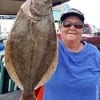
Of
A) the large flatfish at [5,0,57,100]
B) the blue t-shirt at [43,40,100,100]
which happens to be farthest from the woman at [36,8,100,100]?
the large flatfish at [5,0,57,100]

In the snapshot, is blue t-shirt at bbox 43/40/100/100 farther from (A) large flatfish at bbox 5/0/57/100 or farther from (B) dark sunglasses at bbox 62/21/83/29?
(A) large flatfish at bbox 5/0/57/100

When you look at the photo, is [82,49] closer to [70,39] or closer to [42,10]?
[70,39]

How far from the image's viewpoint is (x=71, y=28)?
395 cm

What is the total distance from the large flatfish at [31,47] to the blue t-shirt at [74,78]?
0.89m

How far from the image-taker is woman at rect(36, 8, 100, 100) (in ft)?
13.2

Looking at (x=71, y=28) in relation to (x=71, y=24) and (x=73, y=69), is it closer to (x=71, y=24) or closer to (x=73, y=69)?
(x=71, y=24)

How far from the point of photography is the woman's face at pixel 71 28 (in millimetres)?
3957

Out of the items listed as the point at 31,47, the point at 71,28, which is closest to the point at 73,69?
the point at 71,28

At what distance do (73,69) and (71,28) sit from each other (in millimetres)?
417

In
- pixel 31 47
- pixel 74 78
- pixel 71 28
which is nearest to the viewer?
pixel 31 47

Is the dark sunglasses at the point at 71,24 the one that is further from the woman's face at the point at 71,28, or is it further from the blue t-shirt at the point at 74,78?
the blue t-shirt at the point at 74,78

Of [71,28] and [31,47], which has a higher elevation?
[71,28]

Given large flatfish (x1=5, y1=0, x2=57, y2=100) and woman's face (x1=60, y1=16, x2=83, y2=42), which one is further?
woman's face (x1=60, y1=16, x2=83, y2=42)

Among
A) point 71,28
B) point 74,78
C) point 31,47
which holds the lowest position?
point 74,78
